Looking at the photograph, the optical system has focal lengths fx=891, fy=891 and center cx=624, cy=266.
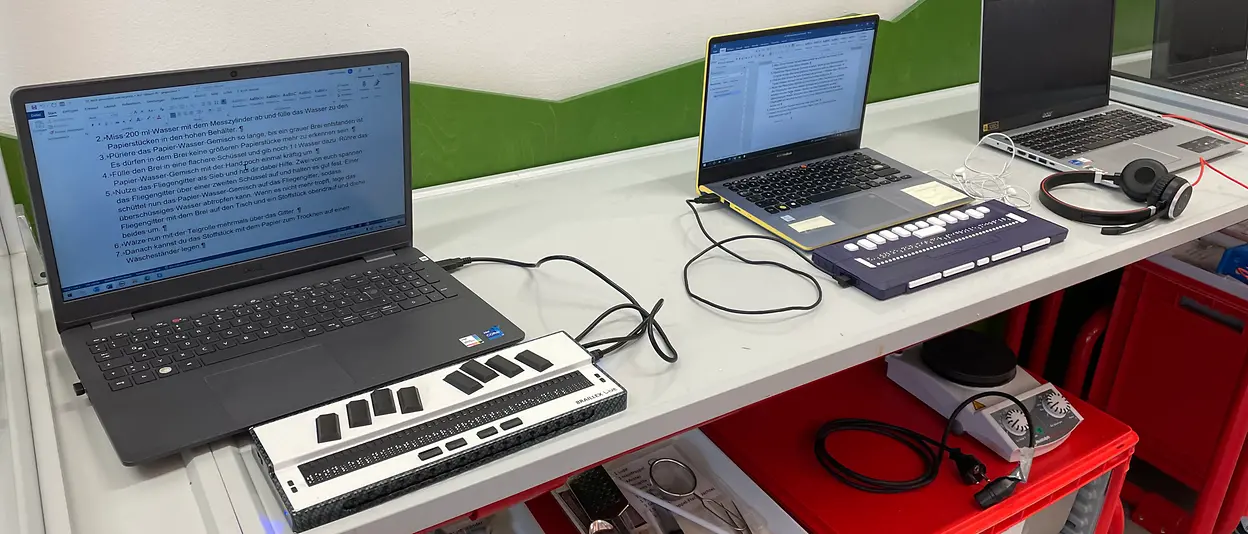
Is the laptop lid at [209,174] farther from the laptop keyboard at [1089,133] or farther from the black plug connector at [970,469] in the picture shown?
the laptop keyboard at [1089,133]

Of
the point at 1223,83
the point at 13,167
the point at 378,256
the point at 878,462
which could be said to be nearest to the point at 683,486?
the point at 878,462

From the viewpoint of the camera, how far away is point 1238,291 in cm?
156

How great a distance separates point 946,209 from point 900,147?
1.08 ft

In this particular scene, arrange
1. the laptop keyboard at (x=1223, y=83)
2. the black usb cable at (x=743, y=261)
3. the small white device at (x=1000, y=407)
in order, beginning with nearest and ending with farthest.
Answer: the black usb cable at (x=743, y=261)
the small white device at (x=1000, y=407)
the laptop keyboard at (x=1223, y=83)

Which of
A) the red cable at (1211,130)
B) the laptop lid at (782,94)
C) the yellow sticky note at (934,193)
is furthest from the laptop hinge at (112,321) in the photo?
the red cable at (1211,130)

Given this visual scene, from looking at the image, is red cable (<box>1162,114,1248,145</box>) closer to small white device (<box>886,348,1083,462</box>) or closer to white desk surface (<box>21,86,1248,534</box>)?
white desk surface (<box>21,86,1248,534</box>)

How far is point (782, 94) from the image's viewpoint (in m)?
1.32

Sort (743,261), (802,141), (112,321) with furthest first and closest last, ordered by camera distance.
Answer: (802,141), (743,261), (112,321)

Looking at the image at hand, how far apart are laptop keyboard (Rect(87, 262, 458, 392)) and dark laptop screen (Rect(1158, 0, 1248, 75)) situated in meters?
1.54

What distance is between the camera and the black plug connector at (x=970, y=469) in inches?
48.0

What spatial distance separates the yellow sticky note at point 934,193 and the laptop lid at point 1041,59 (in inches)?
11.5

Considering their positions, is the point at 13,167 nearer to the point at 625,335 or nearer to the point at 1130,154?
the point at 625,335

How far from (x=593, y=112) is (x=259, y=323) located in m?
0.69

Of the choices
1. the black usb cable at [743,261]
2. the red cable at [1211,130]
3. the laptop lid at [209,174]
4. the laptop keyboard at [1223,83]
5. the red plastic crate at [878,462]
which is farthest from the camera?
the laptop keyboard at [1223,83]
